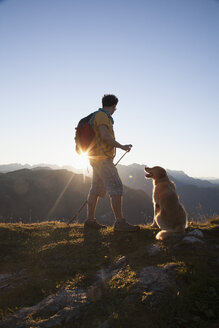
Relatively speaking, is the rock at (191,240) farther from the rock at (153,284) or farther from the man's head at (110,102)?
the man's head at (110,102)

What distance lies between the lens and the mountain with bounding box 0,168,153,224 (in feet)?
264

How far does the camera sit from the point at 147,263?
436cm

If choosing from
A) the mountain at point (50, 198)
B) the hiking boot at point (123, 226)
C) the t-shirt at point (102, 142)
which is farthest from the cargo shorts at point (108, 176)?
the mountain at point (50, 198)

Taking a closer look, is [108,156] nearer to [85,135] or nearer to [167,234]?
[85,135]

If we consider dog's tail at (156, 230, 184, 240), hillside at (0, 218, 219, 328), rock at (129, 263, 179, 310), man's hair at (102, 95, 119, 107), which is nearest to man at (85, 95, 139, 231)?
man's hair at (102, 95, 119, 107)

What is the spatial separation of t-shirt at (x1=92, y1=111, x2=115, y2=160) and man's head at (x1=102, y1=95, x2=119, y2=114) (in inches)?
14.3

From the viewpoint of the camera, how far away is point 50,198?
9075 cm

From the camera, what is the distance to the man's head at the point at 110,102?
6.64 metres

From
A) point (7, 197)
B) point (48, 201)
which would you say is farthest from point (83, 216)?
point (7, 197)

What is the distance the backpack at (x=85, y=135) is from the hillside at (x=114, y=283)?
2.33 m

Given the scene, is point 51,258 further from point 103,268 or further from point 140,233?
point 140,233

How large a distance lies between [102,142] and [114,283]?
11.7ft

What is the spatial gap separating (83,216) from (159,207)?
261 ft

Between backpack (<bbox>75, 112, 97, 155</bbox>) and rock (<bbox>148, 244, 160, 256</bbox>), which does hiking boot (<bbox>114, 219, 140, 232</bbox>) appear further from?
backpack (<bbox>75, 112, 97, 155</bbox>)
